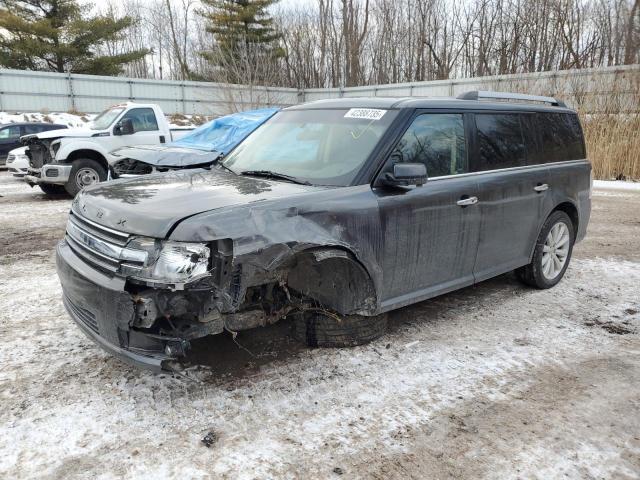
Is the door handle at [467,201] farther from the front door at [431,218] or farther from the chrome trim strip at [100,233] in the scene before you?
the chrome trim strip at [100,233]

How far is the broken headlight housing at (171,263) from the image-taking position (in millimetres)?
2680

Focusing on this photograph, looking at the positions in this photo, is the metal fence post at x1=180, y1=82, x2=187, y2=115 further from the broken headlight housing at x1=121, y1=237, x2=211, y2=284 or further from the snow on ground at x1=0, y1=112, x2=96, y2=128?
the broken headlight housing at x1=121, y1=237, x2=211, y2=284

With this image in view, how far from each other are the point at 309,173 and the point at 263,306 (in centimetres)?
104

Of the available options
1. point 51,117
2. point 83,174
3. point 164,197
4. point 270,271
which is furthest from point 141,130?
point 51,117

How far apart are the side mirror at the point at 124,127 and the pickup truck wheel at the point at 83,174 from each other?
84 centimetres

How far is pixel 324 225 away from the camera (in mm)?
3172

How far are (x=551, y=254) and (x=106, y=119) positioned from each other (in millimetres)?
9924

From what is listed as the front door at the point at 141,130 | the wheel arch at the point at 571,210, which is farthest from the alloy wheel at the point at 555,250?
the front door at the point at 141,130

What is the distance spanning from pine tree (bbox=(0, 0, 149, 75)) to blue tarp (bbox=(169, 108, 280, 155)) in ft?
78.8

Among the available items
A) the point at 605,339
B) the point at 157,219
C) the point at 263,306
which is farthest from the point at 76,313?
the point at 605,339

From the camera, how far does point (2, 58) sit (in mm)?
28516

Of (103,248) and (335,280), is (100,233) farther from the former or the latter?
(335,280)

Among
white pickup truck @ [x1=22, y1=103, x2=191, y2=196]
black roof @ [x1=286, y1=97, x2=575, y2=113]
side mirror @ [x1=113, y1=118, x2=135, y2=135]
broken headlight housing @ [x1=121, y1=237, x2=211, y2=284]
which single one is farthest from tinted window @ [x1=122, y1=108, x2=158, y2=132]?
broken headlight housing @ [x1=121, y1=237, x2=211, y2=284]

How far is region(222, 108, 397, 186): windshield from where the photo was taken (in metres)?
3.59
